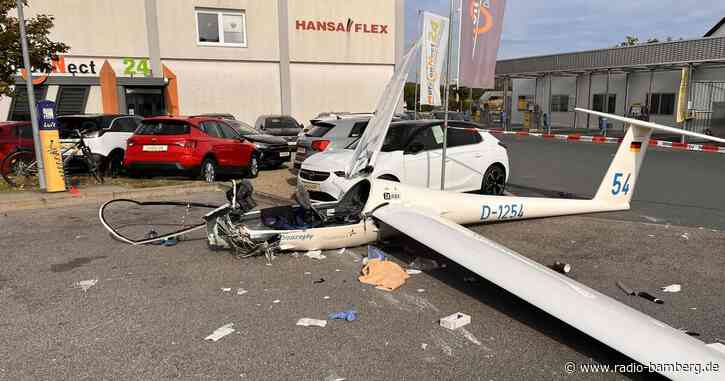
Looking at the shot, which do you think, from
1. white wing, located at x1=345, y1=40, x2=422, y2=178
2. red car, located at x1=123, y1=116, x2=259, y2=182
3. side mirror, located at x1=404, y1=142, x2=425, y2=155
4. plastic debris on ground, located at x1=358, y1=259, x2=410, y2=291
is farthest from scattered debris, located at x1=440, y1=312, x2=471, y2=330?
red car, located at x1=123, y1=116, x2=259, y2=182

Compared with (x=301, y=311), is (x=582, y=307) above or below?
above

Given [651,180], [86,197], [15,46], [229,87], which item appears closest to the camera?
[86,197]

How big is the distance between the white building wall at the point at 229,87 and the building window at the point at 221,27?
107 centimetres

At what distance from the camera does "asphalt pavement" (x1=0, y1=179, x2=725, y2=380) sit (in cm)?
351

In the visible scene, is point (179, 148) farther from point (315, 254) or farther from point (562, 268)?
point (562, 268)

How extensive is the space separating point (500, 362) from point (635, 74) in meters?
33.2

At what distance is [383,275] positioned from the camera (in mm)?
5309

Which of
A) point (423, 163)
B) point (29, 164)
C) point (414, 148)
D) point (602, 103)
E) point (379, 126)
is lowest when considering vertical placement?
point (29, 164)

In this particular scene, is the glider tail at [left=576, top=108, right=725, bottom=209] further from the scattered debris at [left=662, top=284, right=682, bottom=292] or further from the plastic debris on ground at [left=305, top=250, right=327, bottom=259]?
the plastic debris on ground at [left=305, top=250, right=327, bottom=259]

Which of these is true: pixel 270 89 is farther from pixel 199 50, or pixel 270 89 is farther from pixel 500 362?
pixel 500 362

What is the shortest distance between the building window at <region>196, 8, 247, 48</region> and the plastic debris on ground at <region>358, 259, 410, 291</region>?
823 inches

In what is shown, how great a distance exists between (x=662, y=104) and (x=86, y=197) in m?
31.4

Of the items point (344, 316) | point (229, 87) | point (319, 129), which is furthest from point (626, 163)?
point (229, 87)

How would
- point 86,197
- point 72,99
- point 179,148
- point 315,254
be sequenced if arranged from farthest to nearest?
point 72,99, point 179,148, point 86,197, point 315,254
